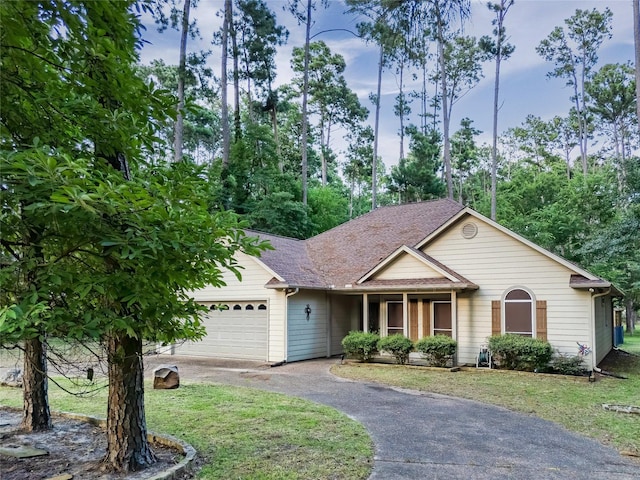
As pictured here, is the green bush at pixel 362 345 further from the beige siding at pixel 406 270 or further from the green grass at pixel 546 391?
the beige siding at pixel 406 270

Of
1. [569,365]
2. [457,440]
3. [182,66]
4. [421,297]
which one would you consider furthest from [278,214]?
[457,440]

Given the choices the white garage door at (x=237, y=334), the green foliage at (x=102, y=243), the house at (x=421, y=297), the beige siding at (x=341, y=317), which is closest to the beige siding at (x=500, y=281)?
the house at (x=421, y=297)

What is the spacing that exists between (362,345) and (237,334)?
4.45m

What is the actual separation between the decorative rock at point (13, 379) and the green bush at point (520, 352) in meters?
11.9

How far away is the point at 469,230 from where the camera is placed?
13.8 metres

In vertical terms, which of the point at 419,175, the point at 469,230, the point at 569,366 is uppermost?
the point at 419,175

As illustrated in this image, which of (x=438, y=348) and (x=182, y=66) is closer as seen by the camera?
(x=438, y=348)

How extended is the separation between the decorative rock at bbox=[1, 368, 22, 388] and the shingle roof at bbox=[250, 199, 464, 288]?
23.6 ft

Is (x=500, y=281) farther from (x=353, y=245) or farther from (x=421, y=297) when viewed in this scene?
(x=353, y=245)

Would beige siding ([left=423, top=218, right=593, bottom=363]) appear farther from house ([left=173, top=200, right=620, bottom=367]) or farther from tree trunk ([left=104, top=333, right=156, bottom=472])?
tree trunk ([left=104, top=333, right=156, bottom=472])

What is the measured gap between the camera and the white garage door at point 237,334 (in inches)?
586

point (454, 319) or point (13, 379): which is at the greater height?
point (454, 319)

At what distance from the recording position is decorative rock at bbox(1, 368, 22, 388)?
1005cm

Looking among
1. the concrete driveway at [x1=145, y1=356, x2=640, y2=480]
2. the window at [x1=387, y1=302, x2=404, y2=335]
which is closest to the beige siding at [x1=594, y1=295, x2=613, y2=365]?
the window at [x1=387, y1=302, x2=404, y2=335]
